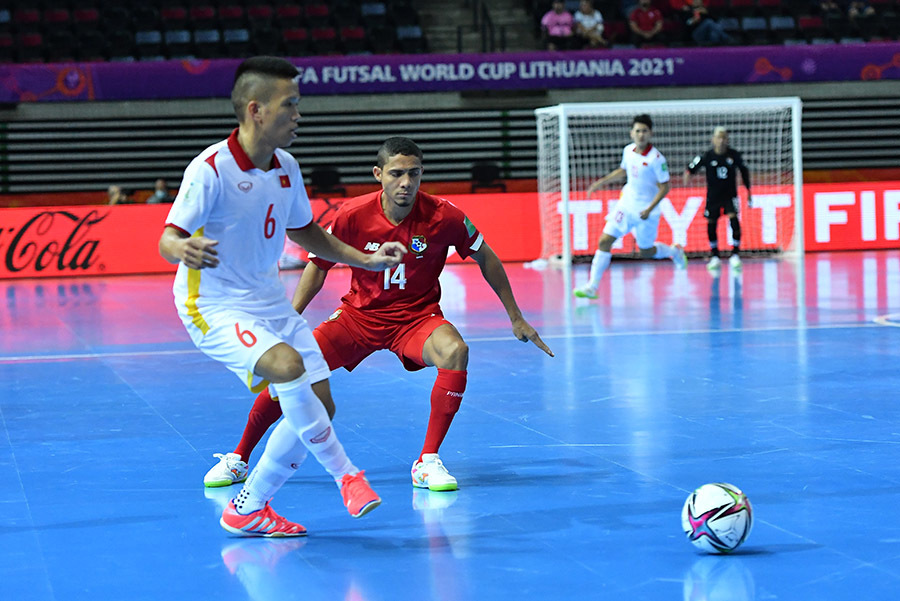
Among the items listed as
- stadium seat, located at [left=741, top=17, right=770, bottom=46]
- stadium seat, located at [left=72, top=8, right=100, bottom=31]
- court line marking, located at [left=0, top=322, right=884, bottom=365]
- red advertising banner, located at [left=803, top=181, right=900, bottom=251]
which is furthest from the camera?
stadium seat, located at [left=741, top=17, right=770, bottom=46]

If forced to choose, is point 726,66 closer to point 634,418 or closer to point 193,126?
point 193,126

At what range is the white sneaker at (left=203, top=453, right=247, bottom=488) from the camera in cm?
545

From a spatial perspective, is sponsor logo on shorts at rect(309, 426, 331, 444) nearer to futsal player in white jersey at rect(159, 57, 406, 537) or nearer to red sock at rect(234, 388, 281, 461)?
futsal player in white jersey at rect(159, 57, 406, 537)

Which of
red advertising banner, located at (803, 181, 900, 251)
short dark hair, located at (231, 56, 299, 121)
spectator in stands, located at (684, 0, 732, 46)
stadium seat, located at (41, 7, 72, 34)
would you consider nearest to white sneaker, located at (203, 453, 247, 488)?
short dark hair, located at (231, 56, 299, 121)

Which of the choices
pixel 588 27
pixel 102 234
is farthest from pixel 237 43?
pixel 588 27

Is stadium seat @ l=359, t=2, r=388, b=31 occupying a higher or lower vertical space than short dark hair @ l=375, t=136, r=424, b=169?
higher

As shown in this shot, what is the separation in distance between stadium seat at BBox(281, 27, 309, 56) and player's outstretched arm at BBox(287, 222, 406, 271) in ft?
63.2

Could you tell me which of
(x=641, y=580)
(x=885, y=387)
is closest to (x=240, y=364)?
(x=641, y=580)

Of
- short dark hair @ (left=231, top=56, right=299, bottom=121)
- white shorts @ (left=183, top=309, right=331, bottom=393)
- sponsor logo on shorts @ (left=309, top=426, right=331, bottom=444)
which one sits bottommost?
sponsor logo on shorts @ (left=309, top=426, right=331, bottom=444)

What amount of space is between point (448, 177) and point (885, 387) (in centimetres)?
1795

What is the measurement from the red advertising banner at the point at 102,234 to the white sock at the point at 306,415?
15.5m

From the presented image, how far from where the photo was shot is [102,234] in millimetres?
19875

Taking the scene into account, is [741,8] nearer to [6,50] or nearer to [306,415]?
[6,50]

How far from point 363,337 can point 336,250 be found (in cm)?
104
